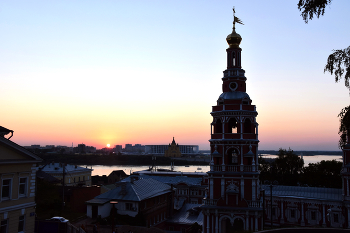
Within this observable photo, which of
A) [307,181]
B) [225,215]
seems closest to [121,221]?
[225,215]

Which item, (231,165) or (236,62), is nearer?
(231,165)

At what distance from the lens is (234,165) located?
2936cm

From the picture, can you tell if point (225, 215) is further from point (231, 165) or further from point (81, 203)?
point (81, 203)

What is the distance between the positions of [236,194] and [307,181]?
1019 inches

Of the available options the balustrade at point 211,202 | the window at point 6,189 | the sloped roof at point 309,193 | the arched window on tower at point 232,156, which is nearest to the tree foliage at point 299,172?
the sloped roof at point 309,193

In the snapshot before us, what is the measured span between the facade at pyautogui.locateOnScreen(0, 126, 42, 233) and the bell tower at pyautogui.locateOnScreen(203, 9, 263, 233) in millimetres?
15113

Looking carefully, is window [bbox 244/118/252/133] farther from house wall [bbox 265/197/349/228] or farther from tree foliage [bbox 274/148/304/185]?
tree foliage [bbox 274/148/304/185]

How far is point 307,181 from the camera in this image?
49.3 metres

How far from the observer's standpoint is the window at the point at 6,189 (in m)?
19.2

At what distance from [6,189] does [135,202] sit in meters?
17.7

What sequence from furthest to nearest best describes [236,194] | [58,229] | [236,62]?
[236,62], [236,194], [58,229]

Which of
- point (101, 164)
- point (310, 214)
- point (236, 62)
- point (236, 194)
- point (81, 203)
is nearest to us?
point (236, 194)

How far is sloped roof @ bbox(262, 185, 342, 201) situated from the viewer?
3444 centimetres

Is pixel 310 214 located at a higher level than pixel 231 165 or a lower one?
lower
